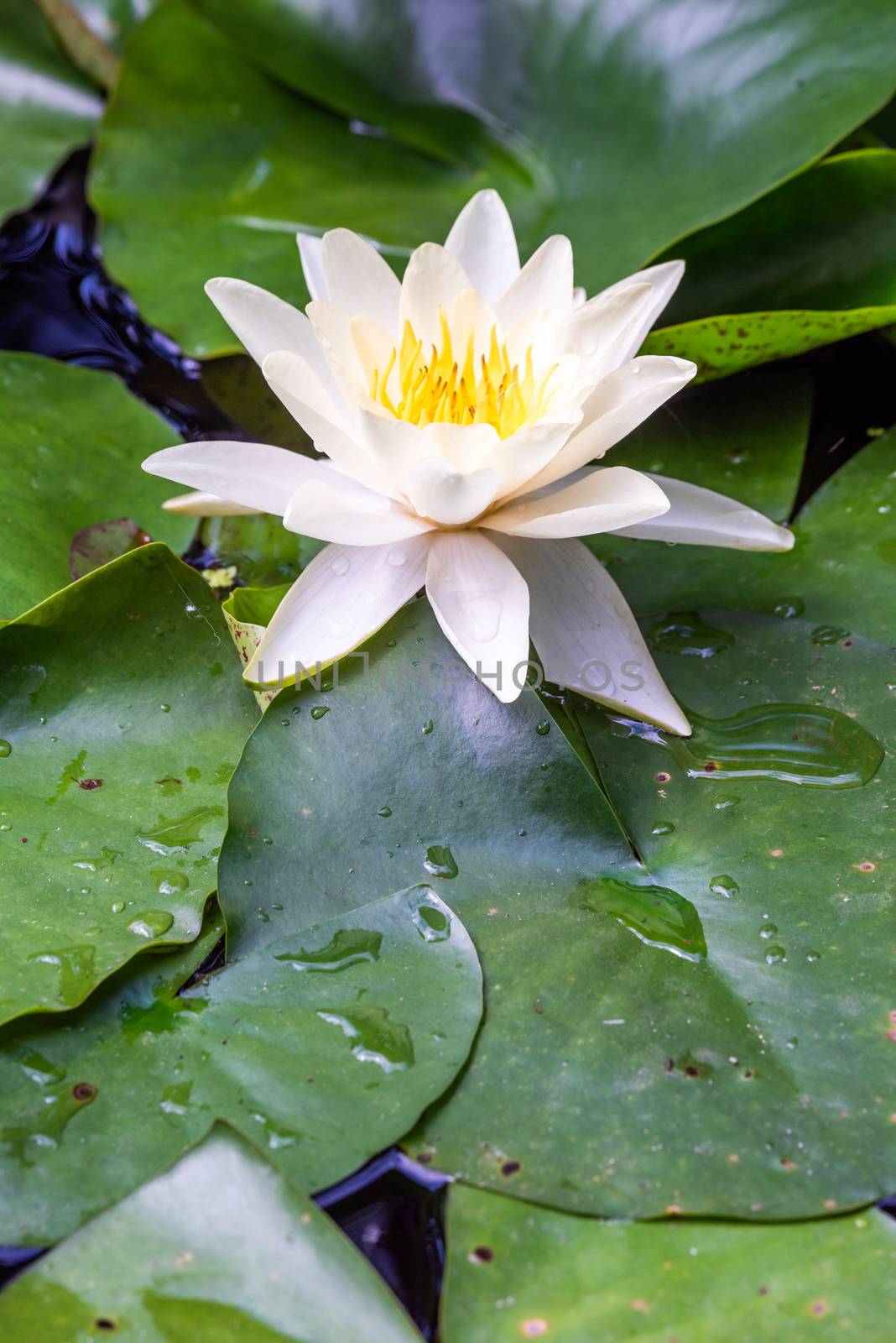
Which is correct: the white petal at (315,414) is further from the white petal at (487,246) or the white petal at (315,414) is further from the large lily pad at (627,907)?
the white petal at (487,246)

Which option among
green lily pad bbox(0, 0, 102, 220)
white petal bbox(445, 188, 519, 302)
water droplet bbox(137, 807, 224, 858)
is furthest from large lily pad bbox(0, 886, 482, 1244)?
green lily pad bbox(0, 0, 102, 220)

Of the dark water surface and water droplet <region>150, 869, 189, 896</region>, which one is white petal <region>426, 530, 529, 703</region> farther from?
the dark water surface

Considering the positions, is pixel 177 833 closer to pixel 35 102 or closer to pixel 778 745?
pixel 778 745

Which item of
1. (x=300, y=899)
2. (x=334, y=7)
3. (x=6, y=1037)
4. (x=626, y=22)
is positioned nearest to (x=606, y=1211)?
(x=300, y=899)

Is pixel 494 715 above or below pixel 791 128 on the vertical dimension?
below

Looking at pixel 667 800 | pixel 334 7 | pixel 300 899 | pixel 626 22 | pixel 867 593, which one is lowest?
pixel 300 899

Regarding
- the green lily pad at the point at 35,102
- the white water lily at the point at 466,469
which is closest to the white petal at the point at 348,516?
the white water lily at the point at 466,469

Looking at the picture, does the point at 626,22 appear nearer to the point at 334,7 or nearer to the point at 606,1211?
the point at 334,7
